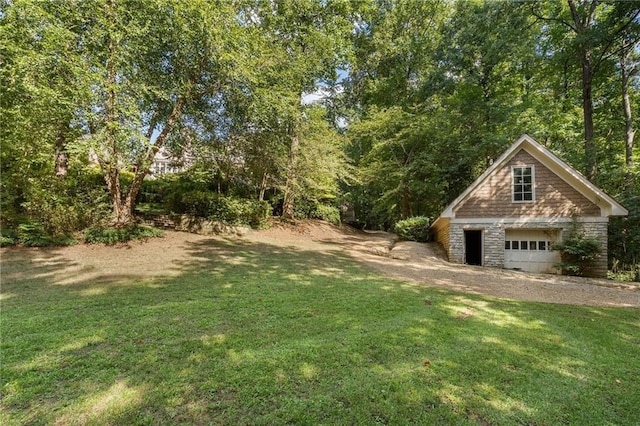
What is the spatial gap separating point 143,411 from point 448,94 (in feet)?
74.4

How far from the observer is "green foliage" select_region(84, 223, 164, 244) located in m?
9.63

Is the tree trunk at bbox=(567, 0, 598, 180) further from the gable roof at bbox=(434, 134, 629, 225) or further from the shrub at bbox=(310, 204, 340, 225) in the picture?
the shrub at bbox=(310, 204, 340, 225)

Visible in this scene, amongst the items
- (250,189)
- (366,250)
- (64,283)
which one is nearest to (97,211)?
(64,283)

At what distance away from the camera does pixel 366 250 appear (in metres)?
13.7

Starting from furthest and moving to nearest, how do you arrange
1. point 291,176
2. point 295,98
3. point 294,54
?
point 291,176
point 294,54
point 295,98

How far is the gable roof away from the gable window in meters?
0.53

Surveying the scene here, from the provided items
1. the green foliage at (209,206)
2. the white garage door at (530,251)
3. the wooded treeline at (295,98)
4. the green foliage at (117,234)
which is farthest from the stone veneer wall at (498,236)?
the green foliage at (117,234)

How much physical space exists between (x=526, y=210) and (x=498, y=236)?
4.72 ft

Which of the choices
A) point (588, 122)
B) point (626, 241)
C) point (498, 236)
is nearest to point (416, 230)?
point (498, 236)

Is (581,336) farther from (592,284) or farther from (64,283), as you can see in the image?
(64,283)

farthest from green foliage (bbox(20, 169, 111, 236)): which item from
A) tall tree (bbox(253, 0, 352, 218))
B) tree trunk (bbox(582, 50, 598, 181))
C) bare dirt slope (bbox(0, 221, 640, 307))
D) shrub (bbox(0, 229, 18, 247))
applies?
tree trunk (bbox(582, 50, 598, 181))

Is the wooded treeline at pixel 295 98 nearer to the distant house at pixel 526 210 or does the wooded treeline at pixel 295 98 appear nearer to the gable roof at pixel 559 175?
the gable roof at pixel 559 175

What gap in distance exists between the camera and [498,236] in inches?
457

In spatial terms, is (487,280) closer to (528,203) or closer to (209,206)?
(528,203)
